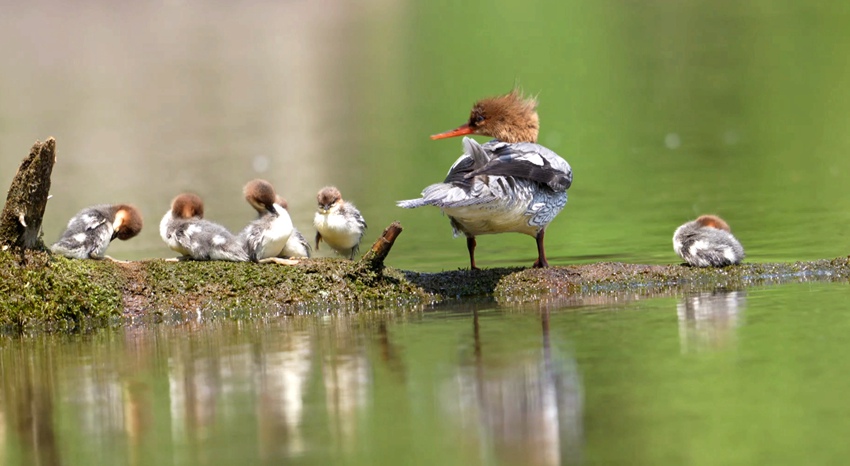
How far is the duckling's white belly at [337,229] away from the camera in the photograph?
34.8 ft

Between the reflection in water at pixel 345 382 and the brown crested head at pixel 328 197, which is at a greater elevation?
the brown crested head at pixel 328 197

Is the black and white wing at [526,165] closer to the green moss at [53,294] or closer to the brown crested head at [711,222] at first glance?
the brown crested head at [711,222]

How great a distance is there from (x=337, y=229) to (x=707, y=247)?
291 cm

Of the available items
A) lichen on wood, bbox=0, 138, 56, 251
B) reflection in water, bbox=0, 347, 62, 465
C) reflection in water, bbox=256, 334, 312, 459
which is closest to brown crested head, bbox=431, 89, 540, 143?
reflection in water, bbox=256, 334, 312, 459

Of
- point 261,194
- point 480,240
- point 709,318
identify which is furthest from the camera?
point 480,240

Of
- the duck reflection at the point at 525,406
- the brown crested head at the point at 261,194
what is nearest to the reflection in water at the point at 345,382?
the duck reflection at the point at 525,406

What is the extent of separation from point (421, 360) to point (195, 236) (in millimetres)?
2882

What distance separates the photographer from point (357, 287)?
9945mm

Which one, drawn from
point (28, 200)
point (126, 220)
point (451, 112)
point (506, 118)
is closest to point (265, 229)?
point (126, 220)

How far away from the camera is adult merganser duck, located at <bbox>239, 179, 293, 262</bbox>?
10.1 metres

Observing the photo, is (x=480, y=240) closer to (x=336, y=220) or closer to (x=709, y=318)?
(x=336, y=220)

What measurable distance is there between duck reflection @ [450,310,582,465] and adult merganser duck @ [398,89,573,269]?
180 cm

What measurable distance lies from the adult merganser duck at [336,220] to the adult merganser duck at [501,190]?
0.91 metres

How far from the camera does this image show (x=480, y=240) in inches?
603
